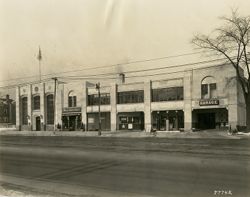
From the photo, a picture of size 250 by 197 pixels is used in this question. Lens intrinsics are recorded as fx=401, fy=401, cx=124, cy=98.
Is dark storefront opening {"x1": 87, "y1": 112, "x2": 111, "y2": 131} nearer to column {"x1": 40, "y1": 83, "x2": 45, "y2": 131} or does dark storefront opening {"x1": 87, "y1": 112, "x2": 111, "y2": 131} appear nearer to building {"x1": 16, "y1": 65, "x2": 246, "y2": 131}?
building {"x1": 16, "y1": 65, "x2": 246, "y2": 131}

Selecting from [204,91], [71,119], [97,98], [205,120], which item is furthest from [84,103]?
[205,120]

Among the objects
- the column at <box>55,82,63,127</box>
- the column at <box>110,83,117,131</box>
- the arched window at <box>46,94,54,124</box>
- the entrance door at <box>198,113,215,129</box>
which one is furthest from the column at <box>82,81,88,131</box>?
the entrance door at <box>198,113,215,129</box>

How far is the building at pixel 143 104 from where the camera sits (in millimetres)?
41031

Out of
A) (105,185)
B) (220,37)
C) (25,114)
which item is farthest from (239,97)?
(25,114)

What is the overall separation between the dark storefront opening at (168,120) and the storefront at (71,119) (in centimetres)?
1335

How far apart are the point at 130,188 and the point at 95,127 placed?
4593cm

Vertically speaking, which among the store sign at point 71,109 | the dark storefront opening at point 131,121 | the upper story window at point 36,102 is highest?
the upper story window at point 36,102

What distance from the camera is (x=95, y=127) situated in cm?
5528

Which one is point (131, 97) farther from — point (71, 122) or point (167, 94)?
point (71, 122)

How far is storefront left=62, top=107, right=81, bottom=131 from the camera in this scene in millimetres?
57875

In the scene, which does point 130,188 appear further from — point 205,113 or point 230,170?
point 205,113

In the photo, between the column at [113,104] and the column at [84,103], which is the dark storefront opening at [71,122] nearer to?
the column at [84,103]

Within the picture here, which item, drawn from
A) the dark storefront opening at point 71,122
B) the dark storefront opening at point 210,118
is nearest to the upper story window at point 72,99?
the dark storefront opening at point 71,122

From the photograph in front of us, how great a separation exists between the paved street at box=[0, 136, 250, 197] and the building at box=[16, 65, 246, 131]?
72.3 ft
